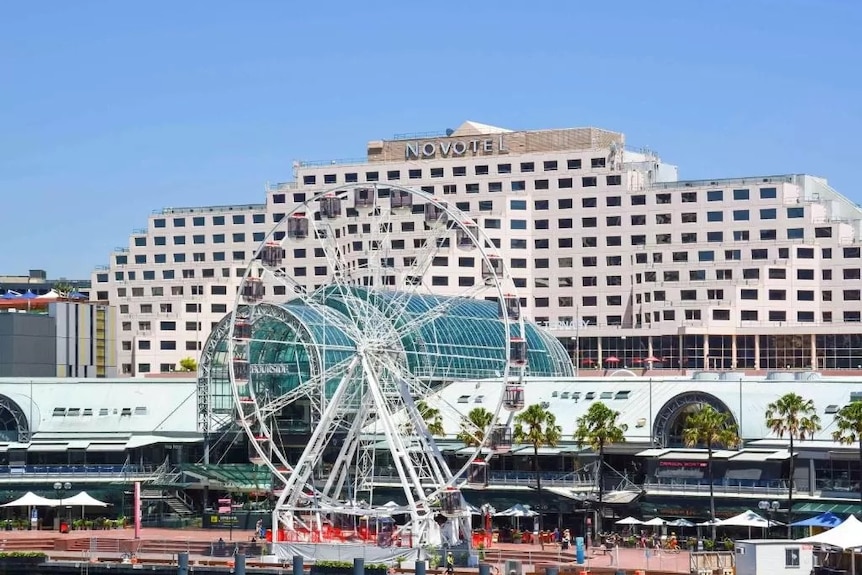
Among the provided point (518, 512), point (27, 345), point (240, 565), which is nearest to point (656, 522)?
point (518, 512)

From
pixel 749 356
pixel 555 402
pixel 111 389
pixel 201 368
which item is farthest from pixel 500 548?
pixel 749 356

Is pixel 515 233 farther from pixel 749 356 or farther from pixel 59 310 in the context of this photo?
pixel 59 310

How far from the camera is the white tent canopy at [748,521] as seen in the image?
102875mm

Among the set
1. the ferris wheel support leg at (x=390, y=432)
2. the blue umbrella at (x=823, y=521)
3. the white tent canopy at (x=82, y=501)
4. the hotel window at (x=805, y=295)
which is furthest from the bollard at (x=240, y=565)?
the hotel window at (x=805, y=295)

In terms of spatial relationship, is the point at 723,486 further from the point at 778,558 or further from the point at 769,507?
the point at 778,558

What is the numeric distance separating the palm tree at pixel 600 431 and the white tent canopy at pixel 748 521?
958 centimetres

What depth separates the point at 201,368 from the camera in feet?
414

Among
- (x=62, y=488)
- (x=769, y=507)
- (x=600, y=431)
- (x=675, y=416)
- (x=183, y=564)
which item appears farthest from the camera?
(x=62, y=488)

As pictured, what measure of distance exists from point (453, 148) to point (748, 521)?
9909 cm

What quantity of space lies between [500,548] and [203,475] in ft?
92.5

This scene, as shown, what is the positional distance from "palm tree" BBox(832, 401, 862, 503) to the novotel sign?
92.7 meters

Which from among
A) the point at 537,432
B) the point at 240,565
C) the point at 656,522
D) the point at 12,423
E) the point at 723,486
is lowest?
the point at 240,565

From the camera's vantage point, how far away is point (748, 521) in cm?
10344

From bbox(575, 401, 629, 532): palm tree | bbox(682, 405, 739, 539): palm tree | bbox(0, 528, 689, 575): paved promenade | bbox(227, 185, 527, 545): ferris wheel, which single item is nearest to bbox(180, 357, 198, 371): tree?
bbox(227, 185, 527, 545): ferris wheel
